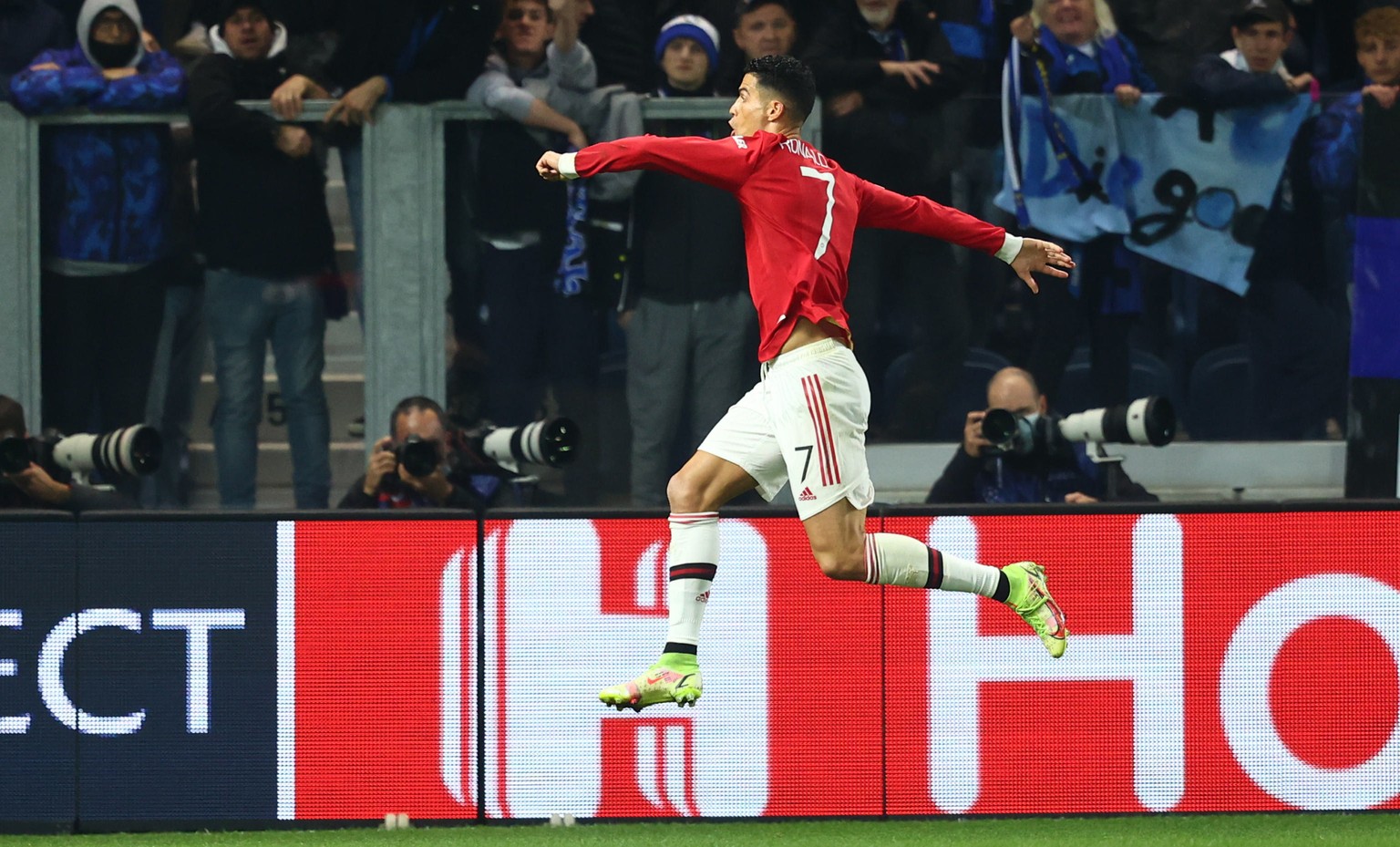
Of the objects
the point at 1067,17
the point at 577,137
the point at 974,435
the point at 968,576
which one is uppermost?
the point at 1067,17

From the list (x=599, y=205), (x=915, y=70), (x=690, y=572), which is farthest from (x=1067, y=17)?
(x=690, y=572)

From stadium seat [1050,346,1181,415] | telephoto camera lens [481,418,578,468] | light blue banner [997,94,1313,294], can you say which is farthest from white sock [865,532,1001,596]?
light blue banner [997,94,1313,294]

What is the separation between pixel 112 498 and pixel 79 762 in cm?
172

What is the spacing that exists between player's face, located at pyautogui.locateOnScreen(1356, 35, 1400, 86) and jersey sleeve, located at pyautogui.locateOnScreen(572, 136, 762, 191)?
488 centimetres

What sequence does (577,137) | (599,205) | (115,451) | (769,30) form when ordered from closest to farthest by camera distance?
(115,451) → (577,137) → (769,30) → (599,205)

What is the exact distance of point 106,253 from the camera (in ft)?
32.5

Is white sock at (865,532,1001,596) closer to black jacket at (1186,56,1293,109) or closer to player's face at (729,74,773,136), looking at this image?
player's face at (729,74,773,136)

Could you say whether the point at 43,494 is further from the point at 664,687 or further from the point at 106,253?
the point at 664,687

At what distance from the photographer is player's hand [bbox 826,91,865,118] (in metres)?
9.68

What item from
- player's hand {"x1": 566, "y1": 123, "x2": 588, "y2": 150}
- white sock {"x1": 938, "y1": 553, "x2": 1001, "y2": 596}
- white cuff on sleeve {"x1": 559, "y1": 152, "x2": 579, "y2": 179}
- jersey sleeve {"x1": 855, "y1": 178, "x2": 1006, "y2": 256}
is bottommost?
white sock {"x1": 938, "y1": 553, "x2": 1001, "y2": 596}

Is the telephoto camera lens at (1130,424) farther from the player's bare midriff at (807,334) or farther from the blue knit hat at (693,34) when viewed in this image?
the player's bare midriff at (807,334)

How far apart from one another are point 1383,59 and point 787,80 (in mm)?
4788

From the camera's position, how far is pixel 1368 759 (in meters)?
7.16

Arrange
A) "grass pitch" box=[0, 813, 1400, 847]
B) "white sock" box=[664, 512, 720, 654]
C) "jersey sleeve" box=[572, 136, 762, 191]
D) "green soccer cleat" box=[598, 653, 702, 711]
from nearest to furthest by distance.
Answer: "jersey sleeve" box=[572, 136, 762, 191] → "green soccer cleat" box=[598, 653, 702, 711] → "white sock" box=[664, 512, 720, 654] → "grass pitch" box=[0, 813, 1400, 847]
